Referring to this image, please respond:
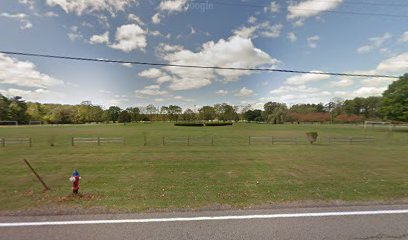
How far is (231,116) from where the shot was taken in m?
120

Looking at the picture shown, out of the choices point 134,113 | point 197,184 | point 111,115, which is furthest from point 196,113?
point 197,184

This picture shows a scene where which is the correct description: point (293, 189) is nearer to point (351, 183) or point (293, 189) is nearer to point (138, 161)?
point (351, 183)

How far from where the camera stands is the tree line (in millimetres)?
102188

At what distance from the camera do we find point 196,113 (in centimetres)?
12406

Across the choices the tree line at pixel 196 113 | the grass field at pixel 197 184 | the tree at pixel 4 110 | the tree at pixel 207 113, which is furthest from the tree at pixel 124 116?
the grass field at pixel 197 184

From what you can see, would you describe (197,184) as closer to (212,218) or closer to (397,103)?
(212,218)

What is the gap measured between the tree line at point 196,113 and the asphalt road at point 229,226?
330ft

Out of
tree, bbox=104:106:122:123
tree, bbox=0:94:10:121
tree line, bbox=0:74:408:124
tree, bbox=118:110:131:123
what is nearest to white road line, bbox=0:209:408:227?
tree line, bbox=0:74:408:124

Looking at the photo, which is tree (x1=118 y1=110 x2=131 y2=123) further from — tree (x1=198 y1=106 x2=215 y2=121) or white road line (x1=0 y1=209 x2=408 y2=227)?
white road line (x1=0 y1=209 x2=408 y2=227)

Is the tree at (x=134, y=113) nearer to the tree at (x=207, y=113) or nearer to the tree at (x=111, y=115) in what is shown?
the tree at (x=111, y=115)

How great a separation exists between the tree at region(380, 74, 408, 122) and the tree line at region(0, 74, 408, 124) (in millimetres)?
49020

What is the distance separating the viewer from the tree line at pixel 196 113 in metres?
102

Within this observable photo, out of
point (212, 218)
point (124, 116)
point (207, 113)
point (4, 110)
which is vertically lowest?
point (212, 218)

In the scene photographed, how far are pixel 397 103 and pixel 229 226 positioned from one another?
169 feet
